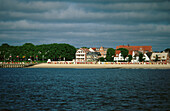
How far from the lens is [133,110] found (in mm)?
27812

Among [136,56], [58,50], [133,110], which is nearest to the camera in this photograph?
[133,110]

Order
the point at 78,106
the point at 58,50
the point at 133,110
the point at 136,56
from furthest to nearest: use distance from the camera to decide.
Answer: the point at 136,56
the point at 58,50
the point at 78,106
the point at 133,110

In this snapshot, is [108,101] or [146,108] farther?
[108,101]

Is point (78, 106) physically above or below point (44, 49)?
below

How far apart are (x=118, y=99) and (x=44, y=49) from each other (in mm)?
151787

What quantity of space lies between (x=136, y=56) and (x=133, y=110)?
175 m

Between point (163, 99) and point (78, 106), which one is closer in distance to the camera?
point (78, 106)

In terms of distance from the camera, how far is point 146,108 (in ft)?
94.8

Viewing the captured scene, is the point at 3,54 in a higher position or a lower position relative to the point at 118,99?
higher

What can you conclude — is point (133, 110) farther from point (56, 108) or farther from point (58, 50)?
point (58, 50)

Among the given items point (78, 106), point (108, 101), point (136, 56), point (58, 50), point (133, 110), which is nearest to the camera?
point (133, 110)

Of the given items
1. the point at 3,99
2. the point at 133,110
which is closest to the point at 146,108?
the point at 133,110

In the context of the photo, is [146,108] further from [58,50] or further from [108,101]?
[58,50]

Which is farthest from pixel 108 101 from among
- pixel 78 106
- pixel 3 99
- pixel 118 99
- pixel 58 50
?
pixel 58 50
